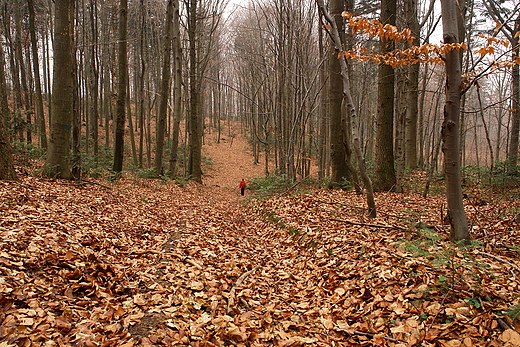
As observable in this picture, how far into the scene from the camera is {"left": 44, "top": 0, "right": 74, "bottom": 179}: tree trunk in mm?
7551

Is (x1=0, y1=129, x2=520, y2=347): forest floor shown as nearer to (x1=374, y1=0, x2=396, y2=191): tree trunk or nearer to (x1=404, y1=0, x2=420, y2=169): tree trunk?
(x1=374, y1=0, x2=396, y2=191): tree trunk

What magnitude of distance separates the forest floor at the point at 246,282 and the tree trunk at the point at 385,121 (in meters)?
3.11

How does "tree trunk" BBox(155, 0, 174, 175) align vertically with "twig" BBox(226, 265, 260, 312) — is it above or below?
above

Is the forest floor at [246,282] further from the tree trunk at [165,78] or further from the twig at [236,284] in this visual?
the tree trunk at [165,78]

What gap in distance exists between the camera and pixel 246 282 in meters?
3.98

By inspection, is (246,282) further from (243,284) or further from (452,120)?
(452,120)

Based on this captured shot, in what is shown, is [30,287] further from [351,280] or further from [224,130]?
[224,130]

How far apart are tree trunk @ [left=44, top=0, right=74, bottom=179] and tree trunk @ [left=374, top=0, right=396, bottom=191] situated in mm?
8497

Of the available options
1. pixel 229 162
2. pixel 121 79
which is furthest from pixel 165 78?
pixel 229 162

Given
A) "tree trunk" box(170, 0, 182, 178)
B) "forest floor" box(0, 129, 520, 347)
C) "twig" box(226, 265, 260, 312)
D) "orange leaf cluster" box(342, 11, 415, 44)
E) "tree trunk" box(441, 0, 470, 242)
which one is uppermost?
"tree trunk" box(170, 0, 182, 178)

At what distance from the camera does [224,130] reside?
40812 mm

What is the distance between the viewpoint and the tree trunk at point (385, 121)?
28.0 feet

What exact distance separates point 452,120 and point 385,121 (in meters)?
5.66

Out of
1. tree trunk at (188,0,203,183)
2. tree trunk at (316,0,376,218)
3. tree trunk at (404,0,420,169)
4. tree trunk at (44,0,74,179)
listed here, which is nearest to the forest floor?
tree trunk at (316,0,376,218)
